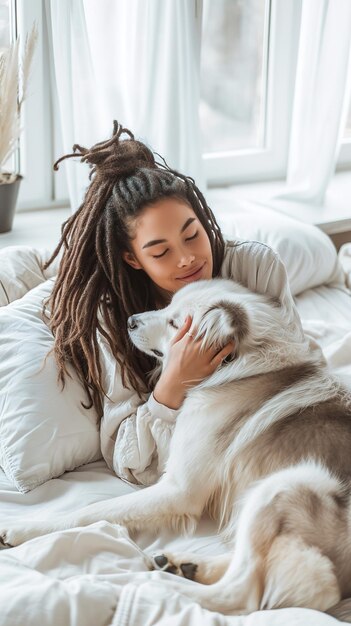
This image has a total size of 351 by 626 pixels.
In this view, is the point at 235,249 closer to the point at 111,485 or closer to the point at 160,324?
the point at 160,324

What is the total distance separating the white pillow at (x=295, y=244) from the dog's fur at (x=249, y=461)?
957mm

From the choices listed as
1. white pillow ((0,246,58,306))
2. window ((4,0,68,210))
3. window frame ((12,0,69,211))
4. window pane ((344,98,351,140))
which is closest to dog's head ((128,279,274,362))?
white pillow ((0,246,58,306))

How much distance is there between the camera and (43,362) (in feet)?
6.74

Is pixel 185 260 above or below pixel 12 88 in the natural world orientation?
below

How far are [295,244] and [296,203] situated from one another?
666 millimetres

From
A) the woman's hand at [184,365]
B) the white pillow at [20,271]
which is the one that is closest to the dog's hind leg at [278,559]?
the woman's hand at [184,365]

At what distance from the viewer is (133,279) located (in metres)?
2.10

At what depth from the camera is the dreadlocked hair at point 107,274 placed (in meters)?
2.01

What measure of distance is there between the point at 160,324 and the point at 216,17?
1892mm

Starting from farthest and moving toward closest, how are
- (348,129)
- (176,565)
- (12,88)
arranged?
(348,129) → (12,88) → (176,565)

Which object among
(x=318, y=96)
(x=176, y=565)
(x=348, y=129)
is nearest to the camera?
(x=176, y=565)

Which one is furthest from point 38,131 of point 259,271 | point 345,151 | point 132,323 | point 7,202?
point 345,151

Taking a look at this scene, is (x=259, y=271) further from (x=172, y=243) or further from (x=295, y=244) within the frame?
(x=295, y=244)

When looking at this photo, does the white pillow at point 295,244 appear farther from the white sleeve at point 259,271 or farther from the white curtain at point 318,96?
the white sleeve at point 259,271
